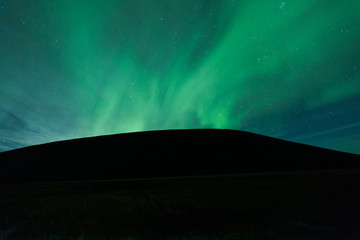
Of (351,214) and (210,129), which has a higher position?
(210,129)

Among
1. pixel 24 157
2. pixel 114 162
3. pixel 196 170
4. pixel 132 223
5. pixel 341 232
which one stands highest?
pixel 24 157

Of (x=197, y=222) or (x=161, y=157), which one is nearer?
(x=197, y=222)

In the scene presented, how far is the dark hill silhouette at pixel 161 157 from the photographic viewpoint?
173 ft

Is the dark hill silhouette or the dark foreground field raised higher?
the dark hill silhouette

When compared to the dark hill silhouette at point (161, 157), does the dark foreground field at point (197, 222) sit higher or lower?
lower

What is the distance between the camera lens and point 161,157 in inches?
2501

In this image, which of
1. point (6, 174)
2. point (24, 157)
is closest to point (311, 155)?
point (6, 174)

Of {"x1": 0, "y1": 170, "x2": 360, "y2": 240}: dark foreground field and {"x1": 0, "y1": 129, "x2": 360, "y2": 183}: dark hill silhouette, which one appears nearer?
{"x1": 0, "y1": 170, "x2": 360, "y2": 240}: dark foreground field

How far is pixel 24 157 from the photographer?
214 ft

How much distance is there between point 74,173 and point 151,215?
56043 millimetres

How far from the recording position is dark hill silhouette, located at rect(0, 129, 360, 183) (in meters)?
52.9

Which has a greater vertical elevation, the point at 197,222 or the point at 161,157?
the point at 161,157

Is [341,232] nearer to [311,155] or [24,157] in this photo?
[311,155]

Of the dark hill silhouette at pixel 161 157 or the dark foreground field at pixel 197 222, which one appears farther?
the dark hill silhouette at pixel 161 157
